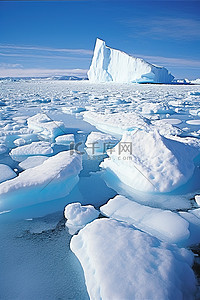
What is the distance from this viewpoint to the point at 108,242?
1.76m

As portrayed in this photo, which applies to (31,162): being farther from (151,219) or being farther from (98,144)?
(151,219)

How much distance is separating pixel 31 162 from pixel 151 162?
198cm

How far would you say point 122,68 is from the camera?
98.7 feet

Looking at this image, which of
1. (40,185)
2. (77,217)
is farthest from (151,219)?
(40,185)

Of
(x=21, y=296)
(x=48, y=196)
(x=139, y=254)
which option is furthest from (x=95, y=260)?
(x=48, y=196)

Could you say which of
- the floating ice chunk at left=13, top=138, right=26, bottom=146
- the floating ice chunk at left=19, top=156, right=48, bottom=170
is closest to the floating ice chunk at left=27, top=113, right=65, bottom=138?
the floating ice chunk at left=13, top=138, right=26, bottom=146

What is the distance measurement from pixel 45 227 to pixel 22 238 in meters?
0.24

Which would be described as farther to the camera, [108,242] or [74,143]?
[74,143]

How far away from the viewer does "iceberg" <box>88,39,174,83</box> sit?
91.9ft

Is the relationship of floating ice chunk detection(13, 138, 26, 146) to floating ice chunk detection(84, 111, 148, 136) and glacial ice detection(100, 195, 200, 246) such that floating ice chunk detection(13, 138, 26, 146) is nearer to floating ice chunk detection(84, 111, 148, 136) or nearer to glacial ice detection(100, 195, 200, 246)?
floating ice chunk detection(84, 111, 148, 136)

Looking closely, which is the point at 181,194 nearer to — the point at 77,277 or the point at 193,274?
the point at 193,274

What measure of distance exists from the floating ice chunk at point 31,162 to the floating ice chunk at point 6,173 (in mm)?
264

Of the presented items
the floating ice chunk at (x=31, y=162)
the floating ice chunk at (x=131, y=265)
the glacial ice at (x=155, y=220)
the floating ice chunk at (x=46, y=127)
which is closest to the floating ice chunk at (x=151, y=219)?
the glacial ice at (x=155, y=220)

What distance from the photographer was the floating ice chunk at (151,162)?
2.93 m
